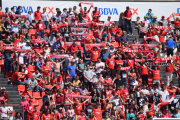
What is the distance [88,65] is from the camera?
22.1 m

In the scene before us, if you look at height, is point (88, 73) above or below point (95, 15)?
below

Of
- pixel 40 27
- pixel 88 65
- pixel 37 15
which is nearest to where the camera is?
pixel 88 65

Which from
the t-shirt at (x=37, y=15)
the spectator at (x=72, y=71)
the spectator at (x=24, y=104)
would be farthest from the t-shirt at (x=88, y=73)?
the t-shirt at (x=37, y=15)

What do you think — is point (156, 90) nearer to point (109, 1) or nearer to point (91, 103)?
point (91, 103)

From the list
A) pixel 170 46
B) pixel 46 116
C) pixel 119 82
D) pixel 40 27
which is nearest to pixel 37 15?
pixel 40 27

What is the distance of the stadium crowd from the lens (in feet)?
66.5

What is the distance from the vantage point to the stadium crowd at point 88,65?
20.3 meters

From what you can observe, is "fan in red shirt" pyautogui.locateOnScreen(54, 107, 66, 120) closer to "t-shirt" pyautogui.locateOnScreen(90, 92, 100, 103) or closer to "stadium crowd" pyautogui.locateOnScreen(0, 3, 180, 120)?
Result: "stadium crowd" pyautogui.locateOnScreen(0, 3, 180, 120)

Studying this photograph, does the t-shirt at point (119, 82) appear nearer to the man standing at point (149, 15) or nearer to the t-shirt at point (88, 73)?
the t-shirt at point (88, 73)

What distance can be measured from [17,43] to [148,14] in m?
9.17

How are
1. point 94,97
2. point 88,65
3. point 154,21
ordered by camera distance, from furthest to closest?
point 154,21 → point 88,65 → point 94,97

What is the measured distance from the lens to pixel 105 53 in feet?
77.4

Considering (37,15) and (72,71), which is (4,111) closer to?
(72,71)

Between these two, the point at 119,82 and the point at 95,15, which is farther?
the point at 95,15
